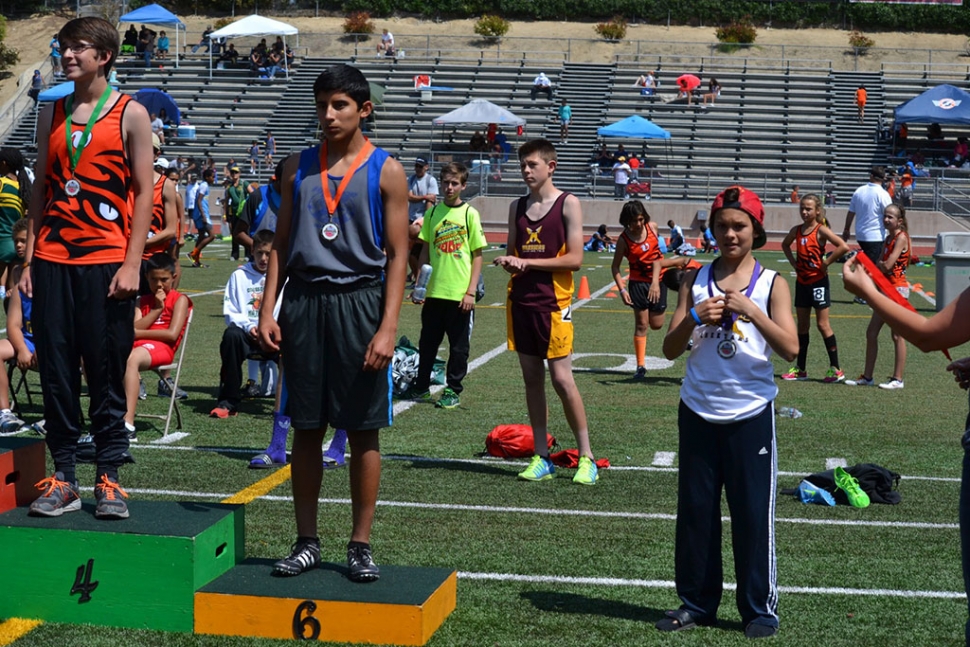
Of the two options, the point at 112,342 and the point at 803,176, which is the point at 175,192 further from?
the point at 803,176

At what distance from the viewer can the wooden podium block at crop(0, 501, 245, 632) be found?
4648 millimetres

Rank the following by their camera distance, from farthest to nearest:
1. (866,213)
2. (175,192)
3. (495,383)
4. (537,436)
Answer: (866,213), (495,383), (175,192), (537,436)

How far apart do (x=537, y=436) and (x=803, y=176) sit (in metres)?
35.0

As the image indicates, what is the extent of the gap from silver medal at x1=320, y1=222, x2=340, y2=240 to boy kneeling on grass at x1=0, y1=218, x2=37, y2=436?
244 cm

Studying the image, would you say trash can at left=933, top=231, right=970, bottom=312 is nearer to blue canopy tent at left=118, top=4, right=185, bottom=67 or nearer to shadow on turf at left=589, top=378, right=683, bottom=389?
shadow on turf at left=589, top=378, right=683, bottom=389

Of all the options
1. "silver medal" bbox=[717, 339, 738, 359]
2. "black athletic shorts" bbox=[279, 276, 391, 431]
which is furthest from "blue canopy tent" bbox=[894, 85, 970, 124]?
"black athletic shorts" bbox=[279, 276, 391, 431]

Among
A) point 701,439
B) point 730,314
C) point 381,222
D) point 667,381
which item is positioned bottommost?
point 667,381

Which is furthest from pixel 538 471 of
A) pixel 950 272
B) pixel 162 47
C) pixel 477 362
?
pixel 162 47

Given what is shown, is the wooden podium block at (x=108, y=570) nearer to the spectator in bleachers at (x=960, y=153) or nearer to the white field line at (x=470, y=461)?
the white field line at (x=470, y=461)

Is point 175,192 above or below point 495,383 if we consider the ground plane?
above

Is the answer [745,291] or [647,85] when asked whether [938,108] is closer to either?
[647,85]

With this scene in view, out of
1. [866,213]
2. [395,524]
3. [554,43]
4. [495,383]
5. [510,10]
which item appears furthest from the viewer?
[510,10]

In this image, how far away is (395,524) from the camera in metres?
6.43

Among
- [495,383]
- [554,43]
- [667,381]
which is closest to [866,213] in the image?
[667,381]
